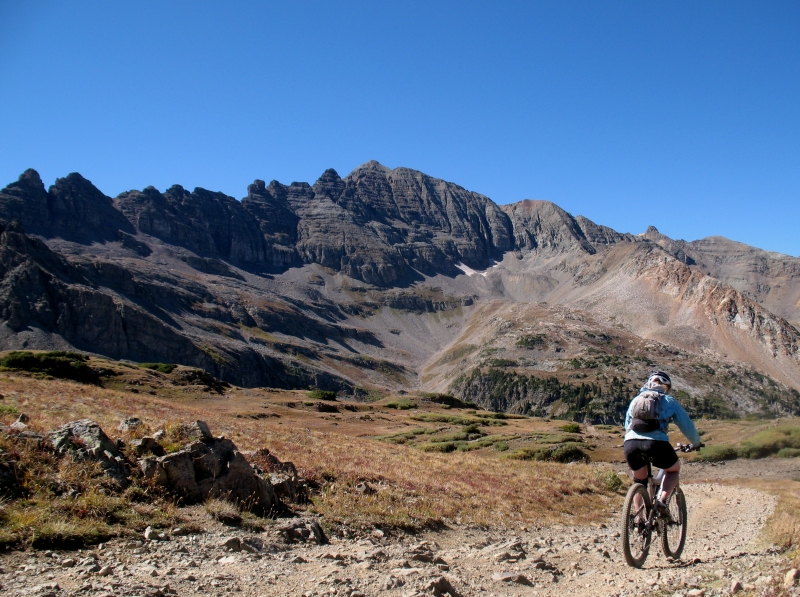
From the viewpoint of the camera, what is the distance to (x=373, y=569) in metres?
7.81

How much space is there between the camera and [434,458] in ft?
75.6

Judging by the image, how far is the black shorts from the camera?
28.3 ft

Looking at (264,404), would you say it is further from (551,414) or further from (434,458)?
(551,414)

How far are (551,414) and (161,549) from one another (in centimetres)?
15808

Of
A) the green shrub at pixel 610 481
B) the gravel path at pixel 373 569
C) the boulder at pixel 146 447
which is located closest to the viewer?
the gravel path at pixel 373 569

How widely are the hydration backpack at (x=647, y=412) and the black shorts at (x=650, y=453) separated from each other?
8.2 inches

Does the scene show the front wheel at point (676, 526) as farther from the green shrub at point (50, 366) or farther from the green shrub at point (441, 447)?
the green shrub at point (50, 366)

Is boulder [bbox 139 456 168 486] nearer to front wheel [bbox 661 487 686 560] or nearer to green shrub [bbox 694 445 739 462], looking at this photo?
front wheel [bbox 661 487 686 560]

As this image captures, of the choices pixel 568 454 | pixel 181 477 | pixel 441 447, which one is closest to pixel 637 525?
pixel 181 477

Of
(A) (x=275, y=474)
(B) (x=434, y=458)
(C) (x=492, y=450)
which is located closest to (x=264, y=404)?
(C) (x=492, y=450)

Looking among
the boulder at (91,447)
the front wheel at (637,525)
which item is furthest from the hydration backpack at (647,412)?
the boulder at (91,447)

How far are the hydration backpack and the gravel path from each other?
2146 millimetres

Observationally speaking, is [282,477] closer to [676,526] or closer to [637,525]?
[637,525]

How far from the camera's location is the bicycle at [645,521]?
8.67 m
